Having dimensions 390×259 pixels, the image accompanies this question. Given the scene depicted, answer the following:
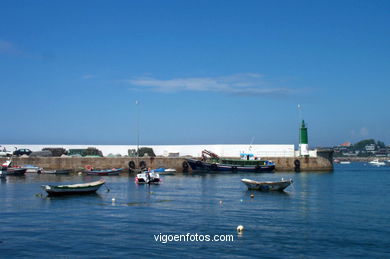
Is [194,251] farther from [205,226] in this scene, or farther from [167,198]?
[167,198]

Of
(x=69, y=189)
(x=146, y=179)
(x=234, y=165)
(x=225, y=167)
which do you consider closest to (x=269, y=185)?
(x=146, y=179)

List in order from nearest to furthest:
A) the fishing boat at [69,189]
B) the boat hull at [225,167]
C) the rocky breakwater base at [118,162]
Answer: the fishing boat at [69,189] → the boat hull at [225,167] → the rocky breakwater base at [118,162]

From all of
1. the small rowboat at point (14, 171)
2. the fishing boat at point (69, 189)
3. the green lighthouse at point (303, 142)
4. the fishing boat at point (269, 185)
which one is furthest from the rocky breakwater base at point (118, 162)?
the fishing boat at point (69, 189)

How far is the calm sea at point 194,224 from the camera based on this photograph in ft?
66.8

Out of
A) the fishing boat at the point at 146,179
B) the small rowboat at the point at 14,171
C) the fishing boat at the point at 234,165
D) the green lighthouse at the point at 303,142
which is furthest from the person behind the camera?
the green lighthouse at the point at 303,142

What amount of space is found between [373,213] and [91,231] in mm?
19343

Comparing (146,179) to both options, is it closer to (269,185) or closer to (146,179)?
(146,179)

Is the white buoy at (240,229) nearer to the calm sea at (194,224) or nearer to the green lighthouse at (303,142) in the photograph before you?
the calm sea at (194,224)

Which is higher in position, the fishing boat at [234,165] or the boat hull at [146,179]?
the fishing boat at [234,165]

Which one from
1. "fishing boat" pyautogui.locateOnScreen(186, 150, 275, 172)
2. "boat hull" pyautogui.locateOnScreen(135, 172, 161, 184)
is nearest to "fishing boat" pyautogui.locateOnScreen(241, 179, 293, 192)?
"boat hull" pyautogui.locateOnScreen(135, 172, 161, 184)

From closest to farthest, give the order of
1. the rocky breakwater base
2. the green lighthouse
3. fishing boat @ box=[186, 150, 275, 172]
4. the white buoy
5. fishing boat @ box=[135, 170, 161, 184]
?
the white buoy
fishing boat @ box=[135, 170, 161, 184]
fishing boat @ box=[186, 150, 275, 172]
the rocky breakwater base
the green lighthouse

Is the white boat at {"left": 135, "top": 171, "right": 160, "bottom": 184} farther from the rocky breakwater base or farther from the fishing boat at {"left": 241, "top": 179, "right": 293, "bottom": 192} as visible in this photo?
the rocky breakwater base

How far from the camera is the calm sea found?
20.4 m

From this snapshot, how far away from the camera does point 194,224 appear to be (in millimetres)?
25938
